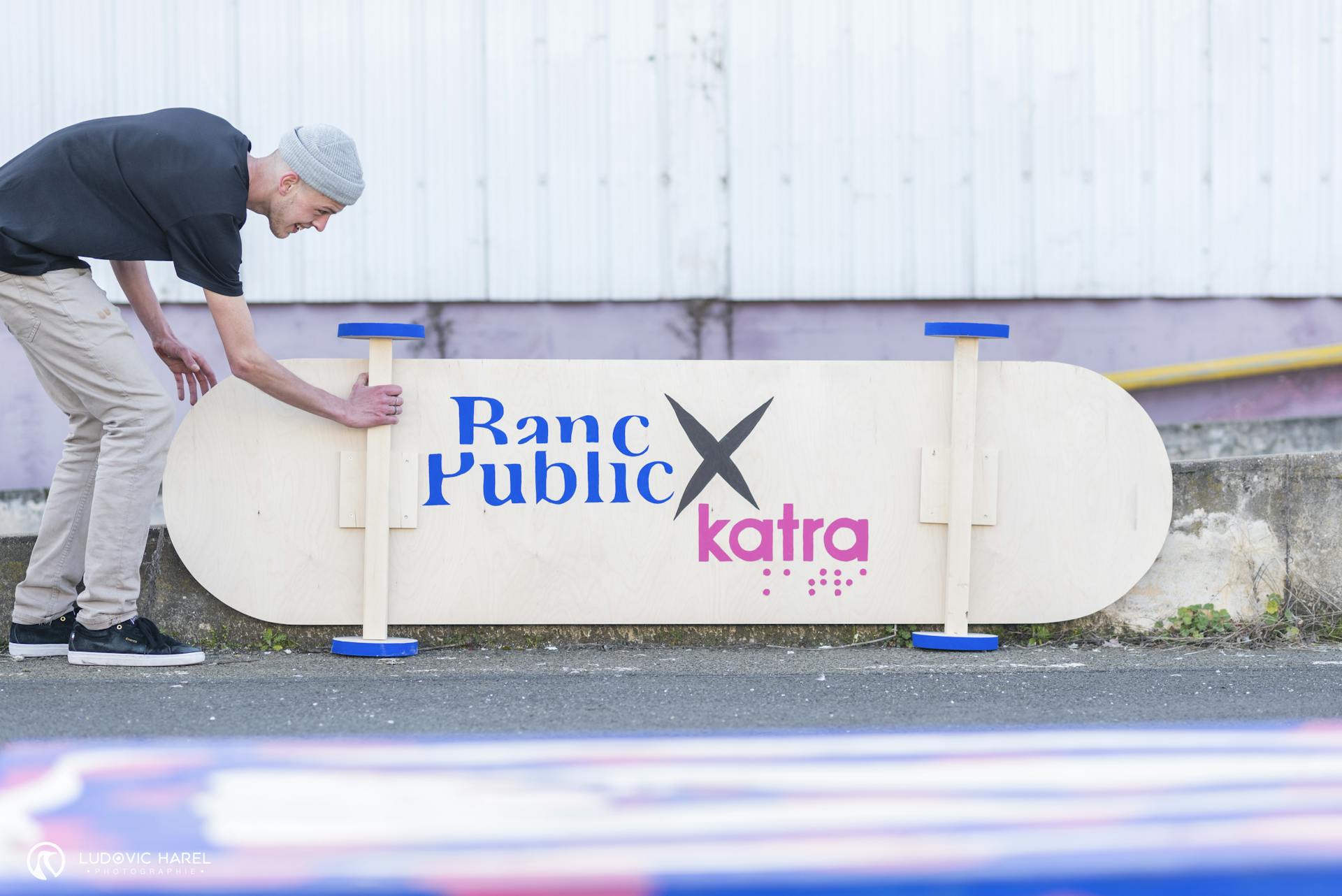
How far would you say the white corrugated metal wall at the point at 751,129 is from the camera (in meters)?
6.48

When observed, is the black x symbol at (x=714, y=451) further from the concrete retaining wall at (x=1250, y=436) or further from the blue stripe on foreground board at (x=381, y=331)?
the concrete retaining wall at (x=1250, y=436)

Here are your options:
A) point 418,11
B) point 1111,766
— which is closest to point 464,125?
point 418,11

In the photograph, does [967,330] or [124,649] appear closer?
[124,649]

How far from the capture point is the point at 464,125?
6500 mm

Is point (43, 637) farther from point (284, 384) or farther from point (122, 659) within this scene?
point (284, 384)

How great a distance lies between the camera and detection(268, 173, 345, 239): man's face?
3.47 m

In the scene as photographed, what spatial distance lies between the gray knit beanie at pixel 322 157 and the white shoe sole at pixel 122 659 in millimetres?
1473

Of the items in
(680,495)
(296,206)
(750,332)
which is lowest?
(680,495)

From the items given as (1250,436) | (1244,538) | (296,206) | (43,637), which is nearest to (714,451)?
(296,206)

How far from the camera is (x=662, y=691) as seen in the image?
3369 millimetres

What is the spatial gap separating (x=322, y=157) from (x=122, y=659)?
5.28 ft

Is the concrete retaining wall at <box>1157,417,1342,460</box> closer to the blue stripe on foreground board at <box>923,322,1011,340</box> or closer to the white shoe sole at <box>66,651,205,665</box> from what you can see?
the blue stripe on foreground board at <box>923,322,1011,340</box>

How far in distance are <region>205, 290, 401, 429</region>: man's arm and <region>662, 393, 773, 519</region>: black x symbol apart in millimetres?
916

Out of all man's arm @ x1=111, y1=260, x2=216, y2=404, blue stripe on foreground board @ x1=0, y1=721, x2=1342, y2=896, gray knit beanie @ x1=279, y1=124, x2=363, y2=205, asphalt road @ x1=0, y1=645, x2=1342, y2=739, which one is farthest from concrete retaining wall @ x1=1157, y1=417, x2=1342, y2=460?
man's arm @ x1=111, y1=260, x2=216, y2=404
